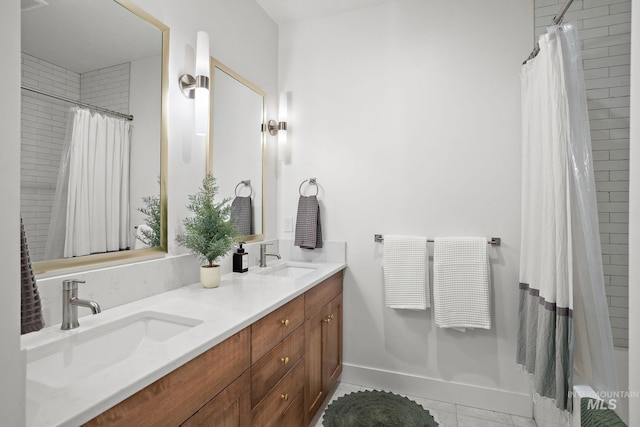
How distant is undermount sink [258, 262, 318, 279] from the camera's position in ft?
7.09

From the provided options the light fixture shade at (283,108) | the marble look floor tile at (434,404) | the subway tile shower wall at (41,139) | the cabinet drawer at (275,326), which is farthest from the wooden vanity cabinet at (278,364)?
the light fixture shade at (283,108)

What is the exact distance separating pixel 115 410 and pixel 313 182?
6.24 feet

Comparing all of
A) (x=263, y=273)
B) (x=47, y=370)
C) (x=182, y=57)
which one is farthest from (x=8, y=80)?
(x=263, y=273)

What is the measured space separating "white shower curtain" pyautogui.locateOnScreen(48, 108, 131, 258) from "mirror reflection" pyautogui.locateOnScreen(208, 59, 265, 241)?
54 cm

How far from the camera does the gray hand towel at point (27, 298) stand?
63cm

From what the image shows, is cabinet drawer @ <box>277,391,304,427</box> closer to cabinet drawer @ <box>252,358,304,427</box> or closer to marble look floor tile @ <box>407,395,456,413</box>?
cabinet drawer @ <box>252,358,304,427</box>

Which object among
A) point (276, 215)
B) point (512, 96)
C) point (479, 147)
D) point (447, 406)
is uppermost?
point (512, 96)

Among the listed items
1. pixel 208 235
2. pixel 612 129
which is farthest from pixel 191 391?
pixel 612 129

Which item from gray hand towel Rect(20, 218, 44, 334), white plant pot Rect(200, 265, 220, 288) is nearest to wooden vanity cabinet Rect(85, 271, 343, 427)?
gray hand towel Rect(20, 218, 44, 334)

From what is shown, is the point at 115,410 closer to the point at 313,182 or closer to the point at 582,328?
the point at 582,328

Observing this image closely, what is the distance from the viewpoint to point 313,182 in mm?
2459

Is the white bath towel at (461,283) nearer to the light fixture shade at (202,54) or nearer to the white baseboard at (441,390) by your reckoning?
the white baseboard at (441,390)

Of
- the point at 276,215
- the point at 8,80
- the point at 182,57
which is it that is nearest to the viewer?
the point at 8,80

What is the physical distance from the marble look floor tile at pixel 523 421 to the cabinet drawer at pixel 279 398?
4.37 ft
